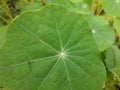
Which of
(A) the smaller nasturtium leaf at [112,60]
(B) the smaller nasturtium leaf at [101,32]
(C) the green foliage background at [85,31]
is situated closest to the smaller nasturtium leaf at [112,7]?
(C) the green foliage background at [85,31]

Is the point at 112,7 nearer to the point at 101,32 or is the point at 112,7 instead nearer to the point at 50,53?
the point at 101,32

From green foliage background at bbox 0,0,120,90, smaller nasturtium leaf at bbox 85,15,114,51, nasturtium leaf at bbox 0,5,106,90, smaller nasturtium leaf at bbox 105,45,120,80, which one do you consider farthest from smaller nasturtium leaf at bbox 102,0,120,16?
nasturtium leaf at bbox 0,5,106,90

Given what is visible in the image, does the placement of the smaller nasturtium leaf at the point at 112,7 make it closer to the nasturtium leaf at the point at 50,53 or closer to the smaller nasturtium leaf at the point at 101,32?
the smaller nasturtium leaf at the point at 101,32

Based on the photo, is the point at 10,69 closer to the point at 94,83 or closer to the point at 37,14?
the point at 37,14

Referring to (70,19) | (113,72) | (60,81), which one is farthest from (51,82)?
(113,72)

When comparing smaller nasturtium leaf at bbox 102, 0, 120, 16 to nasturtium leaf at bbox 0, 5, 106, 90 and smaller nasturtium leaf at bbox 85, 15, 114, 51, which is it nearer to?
smaller nasturtium leaf at bbox 85, 15, 114, 51
